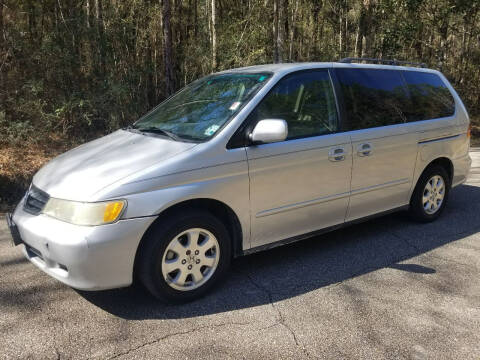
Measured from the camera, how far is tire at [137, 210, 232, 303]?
3.19 m

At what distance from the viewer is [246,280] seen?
3.84 metres

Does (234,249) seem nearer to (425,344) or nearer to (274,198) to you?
(274,198)

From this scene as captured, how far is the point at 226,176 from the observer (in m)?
3.45

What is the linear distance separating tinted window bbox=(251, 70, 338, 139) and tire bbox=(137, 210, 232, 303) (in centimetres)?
98

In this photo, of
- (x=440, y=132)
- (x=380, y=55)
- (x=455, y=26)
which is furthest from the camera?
(x=455, y=26)

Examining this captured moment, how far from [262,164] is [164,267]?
1106 millimetres

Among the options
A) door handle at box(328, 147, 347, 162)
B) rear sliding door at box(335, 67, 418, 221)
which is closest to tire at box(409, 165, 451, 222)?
rear sliding door at box(335, 67, 418, 221)

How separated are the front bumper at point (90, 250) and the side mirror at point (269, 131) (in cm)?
105

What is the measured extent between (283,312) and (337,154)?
1534 mm

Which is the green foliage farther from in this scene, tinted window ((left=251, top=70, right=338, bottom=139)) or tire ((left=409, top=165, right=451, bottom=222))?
tire ((left=409, top=165, right=451, bottom=222))

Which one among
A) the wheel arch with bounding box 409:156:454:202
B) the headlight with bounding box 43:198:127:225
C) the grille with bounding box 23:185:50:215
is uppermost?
the headlight with bounding box 43:198:127:225

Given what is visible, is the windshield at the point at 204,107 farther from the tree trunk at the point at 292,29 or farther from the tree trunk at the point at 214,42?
the tree trunk at the point at 292,29

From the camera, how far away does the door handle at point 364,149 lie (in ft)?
13.9

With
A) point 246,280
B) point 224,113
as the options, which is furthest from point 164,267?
point 224,113
